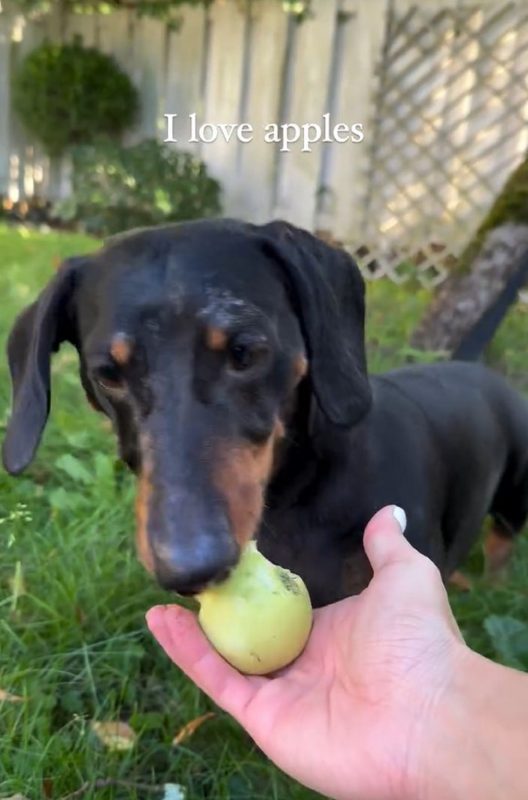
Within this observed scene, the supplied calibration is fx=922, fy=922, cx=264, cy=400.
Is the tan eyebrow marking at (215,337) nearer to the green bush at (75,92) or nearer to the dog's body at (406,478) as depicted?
the dog's body at (406,478)

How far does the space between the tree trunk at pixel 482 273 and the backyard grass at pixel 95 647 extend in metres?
1.40

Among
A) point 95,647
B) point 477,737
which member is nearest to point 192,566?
point 477,737

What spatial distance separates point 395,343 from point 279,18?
14.7 feet

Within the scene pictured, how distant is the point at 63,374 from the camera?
12.3 ft

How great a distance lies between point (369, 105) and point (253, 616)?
6.31 meters

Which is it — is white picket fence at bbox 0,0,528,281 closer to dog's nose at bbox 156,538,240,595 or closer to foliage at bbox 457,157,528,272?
foliage at bbox 457,157,528,272

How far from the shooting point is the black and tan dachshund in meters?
1.44

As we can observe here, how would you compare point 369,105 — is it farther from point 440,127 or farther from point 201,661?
point 201,661

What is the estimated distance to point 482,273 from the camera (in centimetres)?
406

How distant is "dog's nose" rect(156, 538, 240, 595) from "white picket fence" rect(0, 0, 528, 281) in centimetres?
556

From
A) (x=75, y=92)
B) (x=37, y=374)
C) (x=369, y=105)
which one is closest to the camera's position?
(x=37, y=374)

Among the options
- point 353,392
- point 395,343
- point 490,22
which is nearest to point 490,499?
point 353,392

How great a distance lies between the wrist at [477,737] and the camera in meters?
1.20

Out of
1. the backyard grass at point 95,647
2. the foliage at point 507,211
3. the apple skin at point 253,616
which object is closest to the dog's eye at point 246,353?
the apple skin at point 253,616
